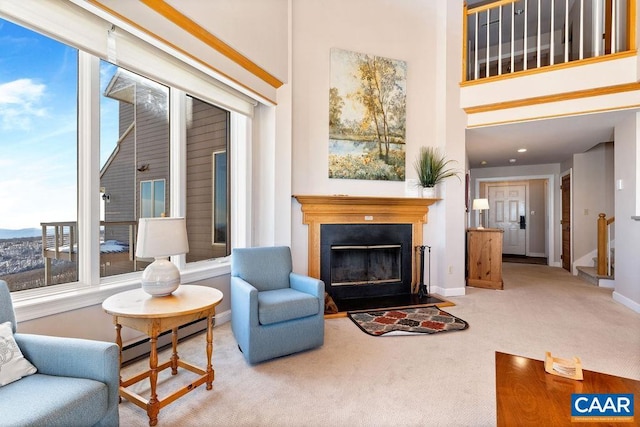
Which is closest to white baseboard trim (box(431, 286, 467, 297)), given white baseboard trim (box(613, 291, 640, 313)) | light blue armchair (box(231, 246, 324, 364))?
white baseboard trim (box(613, 291, 640, 313))

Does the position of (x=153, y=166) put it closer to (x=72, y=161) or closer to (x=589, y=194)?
(x=72, y=161)

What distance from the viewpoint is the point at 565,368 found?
62.9 inches

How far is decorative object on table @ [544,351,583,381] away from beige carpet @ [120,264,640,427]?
430 millimetres

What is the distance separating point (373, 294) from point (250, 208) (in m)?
1.97

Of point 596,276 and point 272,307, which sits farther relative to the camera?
point 596,276

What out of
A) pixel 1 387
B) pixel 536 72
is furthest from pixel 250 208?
pixel 536 72

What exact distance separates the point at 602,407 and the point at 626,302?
384 cm

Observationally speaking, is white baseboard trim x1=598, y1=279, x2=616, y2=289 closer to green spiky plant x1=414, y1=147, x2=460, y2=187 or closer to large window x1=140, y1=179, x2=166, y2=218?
green spiky plant x1=414, y1=147, x2=460, y2=187

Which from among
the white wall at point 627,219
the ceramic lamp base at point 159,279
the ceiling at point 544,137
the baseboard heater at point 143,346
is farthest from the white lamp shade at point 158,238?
the white wall at point 627,219

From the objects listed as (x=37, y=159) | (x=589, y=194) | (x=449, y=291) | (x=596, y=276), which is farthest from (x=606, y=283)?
(x=37, y=159)

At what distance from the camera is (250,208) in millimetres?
3592

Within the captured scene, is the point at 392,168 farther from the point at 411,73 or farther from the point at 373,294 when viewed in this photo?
the point at 373,294

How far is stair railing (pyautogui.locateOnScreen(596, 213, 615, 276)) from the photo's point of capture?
200 inches

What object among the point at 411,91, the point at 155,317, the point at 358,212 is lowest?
the point at 155,317
